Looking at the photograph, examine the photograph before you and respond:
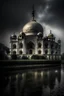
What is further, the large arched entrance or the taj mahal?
the large arched entrance

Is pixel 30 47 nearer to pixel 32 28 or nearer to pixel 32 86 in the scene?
pixel 32 28

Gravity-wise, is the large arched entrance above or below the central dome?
below

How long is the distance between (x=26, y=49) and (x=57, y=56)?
7485 mm

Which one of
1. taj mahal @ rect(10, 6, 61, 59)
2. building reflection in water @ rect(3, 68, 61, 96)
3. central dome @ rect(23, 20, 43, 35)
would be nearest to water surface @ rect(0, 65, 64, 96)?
building reflection in water @ rect(3, 68, 61, 96)

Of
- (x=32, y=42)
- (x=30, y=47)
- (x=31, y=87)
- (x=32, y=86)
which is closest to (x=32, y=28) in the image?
(x=32, y=42)

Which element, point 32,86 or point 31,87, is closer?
point 31,87

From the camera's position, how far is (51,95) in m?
5.30

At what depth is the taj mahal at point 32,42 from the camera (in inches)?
1650

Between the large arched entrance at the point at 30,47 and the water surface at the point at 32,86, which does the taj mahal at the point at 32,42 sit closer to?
the large arched entrance at the point at 30,47

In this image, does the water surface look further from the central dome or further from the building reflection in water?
the central dome

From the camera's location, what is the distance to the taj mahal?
41906 millimetres

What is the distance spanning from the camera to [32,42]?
42531mm

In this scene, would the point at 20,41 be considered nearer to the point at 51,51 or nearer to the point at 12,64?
the point at 51,51

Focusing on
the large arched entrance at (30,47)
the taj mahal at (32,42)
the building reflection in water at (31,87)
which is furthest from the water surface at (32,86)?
the large arched entrance at (30,47)
